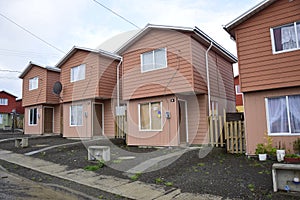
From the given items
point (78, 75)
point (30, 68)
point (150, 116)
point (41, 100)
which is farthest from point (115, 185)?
point (30, 68)

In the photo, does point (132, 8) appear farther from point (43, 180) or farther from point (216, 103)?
point (43, 180)

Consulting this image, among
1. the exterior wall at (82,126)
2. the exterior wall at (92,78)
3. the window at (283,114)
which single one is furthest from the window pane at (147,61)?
the window at (283,114)

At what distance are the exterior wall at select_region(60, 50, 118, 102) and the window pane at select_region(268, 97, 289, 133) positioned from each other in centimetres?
1063

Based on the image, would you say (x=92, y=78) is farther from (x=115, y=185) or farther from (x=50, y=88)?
(x=115, y=185)

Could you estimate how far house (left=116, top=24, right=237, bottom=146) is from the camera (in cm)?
1121

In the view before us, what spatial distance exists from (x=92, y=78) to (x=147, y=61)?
515cm

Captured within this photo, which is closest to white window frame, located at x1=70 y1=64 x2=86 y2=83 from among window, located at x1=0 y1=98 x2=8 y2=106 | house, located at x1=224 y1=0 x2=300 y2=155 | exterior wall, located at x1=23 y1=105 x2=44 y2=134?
exterior wall, located at x1=23 y1=105 x2=44 y2=134

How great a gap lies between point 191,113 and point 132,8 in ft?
20.2

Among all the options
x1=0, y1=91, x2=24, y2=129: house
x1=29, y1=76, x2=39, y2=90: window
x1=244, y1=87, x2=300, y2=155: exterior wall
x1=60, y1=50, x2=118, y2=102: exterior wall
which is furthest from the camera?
x1=0, y1=91, x2=24, y2=129: house

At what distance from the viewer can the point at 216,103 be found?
43.2ft

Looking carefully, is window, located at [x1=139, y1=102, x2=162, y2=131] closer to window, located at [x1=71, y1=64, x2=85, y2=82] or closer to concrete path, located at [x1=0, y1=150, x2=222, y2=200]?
concrete path, located at [x1=0, y1=150, x2=222, y2=200]

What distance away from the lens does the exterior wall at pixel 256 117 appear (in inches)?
335

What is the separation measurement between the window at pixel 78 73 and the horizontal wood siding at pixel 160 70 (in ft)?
15.1

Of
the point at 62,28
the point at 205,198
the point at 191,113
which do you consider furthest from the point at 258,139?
the point at 62,28
